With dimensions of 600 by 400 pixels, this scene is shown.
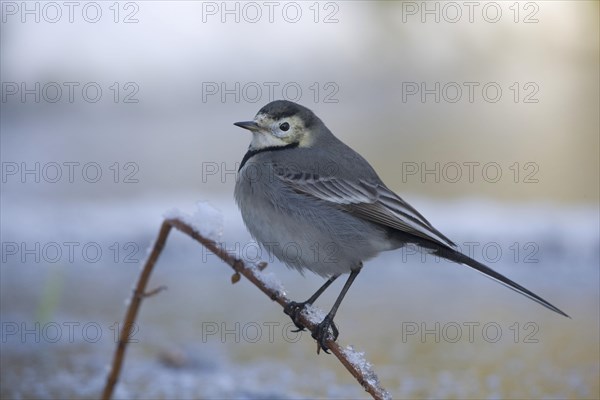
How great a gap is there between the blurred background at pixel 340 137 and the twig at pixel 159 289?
10.1 inches

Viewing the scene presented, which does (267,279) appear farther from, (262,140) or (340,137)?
(340,137)

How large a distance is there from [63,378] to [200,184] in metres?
4.16

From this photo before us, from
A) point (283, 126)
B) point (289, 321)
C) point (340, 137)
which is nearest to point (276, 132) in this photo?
point (283, 126)

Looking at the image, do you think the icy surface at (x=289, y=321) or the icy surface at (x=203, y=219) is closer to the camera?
the icy surface at (x=203, y=219)

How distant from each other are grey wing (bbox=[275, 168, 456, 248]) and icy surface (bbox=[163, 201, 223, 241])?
168 cm

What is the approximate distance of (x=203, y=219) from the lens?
2246 mm

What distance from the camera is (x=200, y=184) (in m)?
8.19

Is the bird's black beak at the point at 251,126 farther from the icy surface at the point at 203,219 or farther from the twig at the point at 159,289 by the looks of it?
the icy surface at the point at 203,219

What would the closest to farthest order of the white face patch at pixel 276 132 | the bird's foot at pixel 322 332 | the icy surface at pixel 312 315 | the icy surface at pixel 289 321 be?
the icy surface at pixel 312 315
the bird's foot at pixel 322 332
the icy surface at pixel 289 321
the white face patch at pixel 276 132

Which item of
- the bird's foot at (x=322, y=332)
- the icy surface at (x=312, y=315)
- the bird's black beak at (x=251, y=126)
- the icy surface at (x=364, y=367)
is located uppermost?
Result: the bird's black beak at (x=251, y=126)

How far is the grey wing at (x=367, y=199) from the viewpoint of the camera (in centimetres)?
395

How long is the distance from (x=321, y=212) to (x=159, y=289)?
220 centimetres

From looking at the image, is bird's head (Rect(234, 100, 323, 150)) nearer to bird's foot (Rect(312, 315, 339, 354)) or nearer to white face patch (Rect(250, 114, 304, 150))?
white face patch (Rect(250, 114, 304, 150))

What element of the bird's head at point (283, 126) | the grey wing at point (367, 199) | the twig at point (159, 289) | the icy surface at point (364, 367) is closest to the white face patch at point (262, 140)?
the bird's head at point (283, 126)
